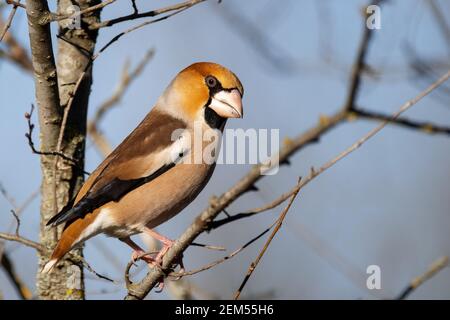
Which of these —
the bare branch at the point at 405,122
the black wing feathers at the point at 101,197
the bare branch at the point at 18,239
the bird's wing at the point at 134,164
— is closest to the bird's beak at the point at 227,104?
the bird's wing at the point at 134,164

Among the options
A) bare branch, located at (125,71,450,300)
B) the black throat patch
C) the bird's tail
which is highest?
the black throat patch

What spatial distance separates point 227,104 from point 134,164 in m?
0.69

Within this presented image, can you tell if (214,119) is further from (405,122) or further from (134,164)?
(405,122)

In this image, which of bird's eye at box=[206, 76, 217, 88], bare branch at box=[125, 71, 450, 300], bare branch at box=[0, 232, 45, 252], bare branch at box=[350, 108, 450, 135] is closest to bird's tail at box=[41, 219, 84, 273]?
bare branch at box=[0, 232, 45, 252]

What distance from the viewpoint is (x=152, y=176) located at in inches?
169

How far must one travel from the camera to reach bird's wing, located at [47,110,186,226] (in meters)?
4.16

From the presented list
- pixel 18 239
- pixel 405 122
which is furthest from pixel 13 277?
pixel 405 122

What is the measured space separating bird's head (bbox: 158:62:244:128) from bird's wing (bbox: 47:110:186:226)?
0.59ft

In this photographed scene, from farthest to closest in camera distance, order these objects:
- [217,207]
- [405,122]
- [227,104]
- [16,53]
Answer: [16,53] → [227,104] → [217,207] → [405,122]

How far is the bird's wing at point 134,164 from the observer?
13.7 feet

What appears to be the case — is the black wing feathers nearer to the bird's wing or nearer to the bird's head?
the bird's wing

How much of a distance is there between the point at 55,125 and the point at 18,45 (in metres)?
2.70
